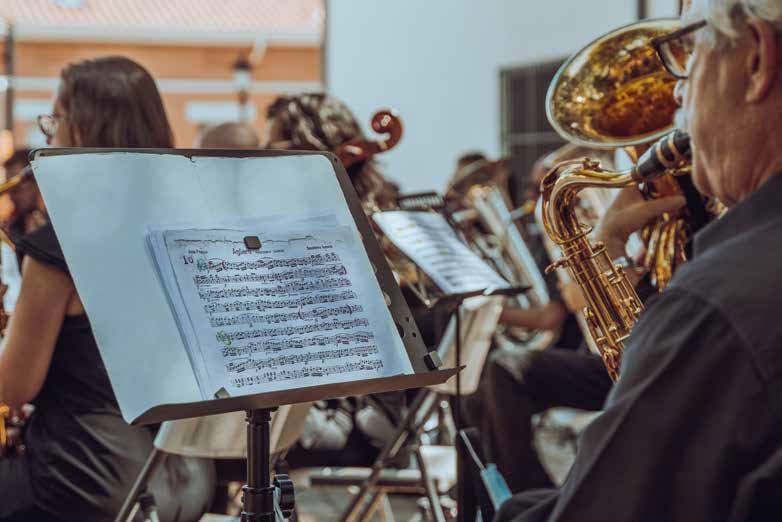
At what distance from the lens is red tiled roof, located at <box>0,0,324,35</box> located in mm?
10742

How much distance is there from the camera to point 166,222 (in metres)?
1.31

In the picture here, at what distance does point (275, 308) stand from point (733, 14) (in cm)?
66

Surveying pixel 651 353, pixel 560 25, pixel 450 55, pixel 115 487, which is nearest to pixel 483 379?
pixel 115 487

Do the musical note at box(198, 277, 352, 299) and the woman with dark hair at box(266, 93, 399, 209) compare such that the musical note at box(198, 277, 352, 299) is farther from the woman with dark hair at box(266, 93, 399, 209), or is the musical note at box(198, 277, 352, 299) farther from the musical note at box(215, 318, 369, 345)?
the woman with dark hair at box(266, 93, 399, 209)

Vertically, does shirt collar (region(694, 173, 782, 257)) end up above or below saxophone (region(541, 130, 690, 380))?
above

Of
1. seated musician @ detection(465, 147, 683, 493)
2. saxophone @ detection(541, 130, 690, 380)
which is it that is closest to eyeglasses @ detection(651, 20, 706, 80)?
saxophone @ detection(541, 130, 690, 380)

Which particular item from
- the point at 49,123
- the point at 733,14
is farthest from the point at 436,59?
A: the point at 733,14

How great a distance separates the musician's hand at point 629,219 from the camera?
1.92 m

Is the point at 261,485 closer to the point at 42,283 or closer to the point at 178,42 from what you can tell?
the point at 42,283

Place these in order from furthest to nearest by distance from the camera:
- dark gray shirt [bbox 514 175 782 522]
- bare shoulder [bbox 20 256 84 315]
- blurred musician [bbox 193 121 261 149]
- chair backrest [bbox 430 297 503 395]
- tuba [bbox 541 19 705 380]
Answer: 1. blurred musician [bbox 193 121 261 149]
2. chair backrest [bbox 430 297 503 395]
3. bare shoulder [bbox 20 256 84 315]
4. tuba [bbox 541 19 705 380]
5. dark gray shirt [bbox 514 175 782 522]

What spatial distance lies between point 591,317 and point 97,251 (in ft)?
2.72

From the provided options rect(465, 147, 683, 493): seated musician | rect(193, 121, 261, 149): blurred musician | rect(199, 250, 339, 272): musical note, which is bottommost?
rect(465, 147, 683, 493): seated musician

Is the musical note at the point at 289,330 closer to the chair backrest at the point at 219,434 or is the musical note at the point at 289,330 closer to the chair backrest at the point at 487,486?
the chair backrest at the point at 487,486

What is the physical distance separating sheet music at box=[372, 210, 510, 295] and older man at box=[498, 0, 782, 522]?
104cm
